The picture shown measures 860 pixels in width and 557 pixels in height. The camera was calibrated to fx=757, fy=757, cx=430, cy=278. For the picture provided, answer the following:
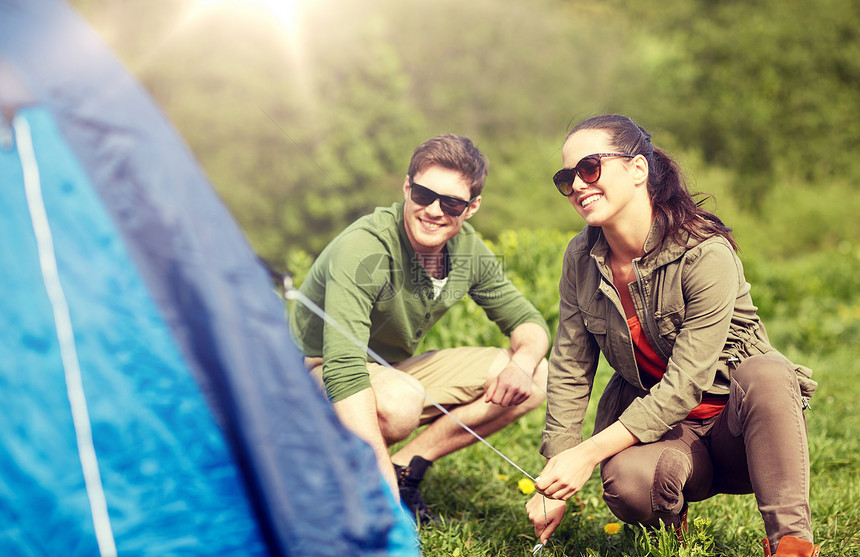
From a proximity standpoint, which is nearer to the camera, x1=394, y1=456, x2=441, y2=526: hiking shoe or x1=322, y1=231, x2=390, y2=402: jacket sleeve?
x1=322, y1=231, x2=390, y2=402: jacket sleeve

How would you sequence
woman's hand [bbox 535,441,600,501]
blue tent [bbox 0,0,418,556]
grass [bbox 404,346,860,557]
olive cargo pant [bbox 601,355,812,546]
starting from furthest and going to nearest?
1. grass [bbox 404,346,860,557]
2. woman's hand [bbox 535,441,600,501]
3. olive cargo pant [bbox 601,355,812,546]
4. blue tent [bbox 0,0,418,556]

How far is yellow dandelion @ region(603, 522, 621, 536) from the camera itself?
2504mm

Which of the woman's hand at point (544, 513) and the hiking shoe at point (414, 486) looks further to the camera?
the hiking shoe at point (414, 486)

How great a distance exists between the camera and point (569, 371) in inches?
92.1

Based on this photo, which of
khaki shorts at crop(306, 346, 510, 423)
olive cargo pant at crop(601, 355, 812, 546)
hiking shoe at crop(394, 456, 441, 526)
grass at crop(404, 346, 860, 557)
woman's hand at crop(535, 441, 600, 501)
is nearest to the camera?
olive cargo pant at crop(601, 355, 812, 546)

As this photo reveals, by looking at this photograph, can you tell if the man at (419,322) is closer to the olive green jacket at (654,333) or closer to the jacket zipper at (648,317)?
the olive green jacket at (654,333)

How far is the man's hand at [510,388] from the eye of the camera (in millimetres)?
2693

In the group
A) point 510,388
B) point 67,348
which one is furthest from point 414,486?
point 67,348

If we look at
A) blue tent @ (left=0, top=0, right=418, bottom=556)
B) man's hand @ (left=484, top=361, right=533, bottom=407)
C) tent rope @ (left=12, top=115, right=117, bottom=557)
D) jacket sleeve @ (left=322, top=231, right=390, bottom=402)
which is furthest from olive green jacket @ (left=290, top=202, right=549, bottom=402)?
tent rope @ (left=12, top=115, right=117, bottom=557)

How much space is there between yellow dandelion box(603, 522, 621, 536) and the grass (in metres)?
0.02

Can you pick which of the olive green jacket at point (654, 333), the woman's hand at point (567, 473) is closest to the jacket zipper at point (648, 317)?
the olive green jacket at point (654, 333)

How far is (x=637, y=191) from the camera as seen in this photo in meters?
2.20

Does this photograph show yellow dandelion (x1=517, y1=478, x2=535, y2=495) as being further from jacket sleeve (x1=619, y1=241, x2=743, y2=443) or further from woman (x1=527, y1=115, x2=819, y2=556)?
jacket sleeve (x1=619, y1=241, x2=743, y2=443)

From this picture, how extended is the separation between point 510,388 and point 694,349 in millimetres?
780
